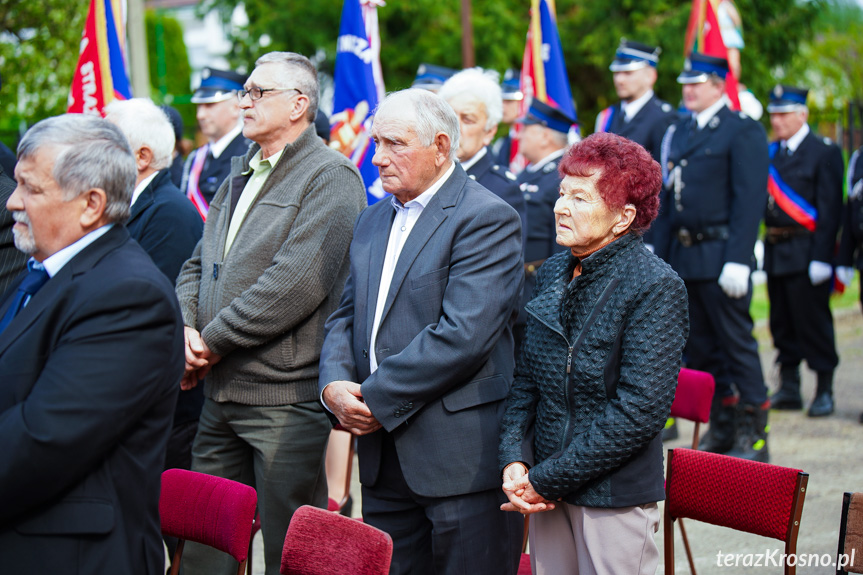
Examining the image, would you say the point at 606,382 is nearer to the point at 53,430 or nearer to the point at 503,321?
the point at 503,321

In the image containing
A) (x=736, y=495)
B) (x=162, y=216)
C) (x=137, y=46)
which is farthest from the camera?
(x=137, y=46)

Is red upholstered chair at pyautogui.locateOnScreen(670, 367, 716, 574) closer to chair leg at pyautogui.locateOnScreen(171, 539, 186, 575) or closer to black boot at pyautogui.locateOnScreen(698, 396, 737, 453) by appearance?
black boot at pyautogui.locateOnScreen(698, 396, 737, 453)

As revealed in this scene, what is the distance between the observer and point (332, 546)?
2.65 meters

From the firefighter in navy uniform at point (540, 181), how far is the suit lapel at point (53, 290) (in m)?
3.03

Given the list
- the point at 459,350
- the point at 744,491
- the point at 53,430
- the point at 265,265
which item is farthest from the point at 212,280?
the point at 744,491

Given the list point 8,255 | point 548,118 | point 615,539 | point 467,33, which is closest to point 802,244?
point 548,118

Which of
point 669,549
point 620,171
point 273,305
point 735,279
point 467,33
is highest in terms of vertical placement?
point 620,171

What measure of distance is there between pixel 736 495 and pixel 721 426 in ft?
9.20

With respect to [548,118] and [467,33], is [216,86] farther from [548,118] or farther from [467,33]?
[467,33]

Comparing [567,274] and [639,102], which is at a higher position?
[567,274]

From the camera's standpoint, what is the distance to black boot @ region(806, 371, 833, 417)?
6.71 m

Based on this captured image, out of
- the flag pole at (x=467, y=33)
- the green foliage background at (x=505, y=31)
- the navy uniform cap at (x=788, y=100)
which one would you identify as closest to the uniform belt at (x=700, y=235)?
the navy uniform cap at (x=788, y=100)

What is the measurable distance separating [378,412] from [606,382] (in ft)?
2.31

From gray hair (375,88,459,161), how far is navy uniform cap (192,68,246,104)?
3.31m
